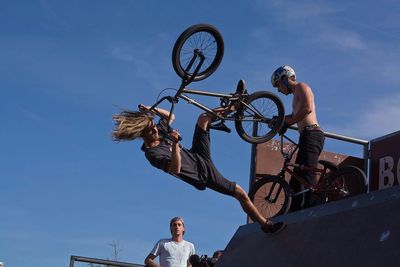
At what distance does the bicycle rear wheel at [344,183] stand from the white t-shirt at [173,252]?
1.66 meters

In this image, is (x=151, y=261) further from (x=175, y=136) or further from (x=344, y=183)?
(x=344, y=183)

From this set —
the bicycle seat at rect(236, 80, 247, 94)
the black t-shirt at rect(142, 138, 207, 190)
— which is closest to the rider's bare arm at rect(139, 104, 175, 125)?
the black t-shirt at rect(142, 138, 207, 190)

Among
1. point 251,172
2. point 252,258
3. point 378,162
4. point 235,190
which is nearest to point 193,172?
point 235,190

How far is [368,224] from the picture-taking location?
15.0ft

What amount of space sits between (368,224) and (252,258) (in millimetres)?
1474

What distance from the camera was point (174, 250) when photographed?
7.59 metres

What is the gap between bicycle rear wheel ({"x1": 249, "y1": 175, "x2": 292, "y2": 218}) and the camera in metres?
7.56

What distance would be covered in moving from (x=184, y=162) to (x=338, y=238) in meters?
2.09

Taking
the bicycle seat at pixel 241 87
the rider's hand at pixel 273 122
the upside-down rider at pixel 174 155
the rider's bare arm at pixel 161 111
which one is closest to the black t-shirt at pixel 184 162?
the upside-down rider at pixel 174 155

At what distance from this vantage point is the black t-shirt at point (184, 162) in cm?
643

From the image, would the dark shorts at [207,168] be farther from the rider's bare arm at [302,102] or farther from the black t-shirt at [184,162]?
the rider's bare arm at [302,102]

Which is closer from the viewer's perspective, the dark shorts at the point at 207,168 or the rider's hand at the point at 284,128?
the dark shorts at the point at 207,168

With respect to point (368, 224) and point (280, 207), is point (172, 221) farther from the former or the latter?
point (368, 224)

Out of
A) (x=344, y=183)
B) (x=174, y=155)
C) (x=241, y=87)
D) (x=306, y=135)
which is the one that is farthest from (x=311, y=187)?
(x=174, y=155)
